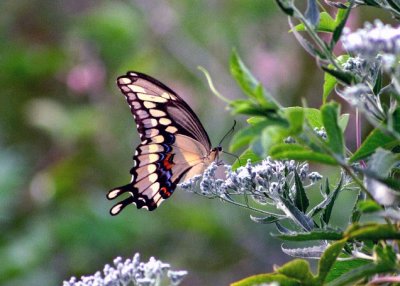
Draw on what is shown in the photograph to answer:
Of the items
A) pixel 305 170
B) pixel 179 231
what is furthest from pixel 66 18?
pixel 305 170

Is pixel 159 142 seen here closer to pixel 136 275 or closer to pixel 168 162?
pixel 168 162

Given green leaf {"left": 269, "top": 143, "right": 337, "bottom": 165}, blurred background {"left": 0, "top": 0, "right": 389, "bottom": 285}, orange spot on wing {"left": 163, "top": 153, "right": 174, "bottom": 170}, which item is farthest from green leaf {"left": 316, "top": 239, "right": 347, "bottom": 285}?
blurred background {"left": 0, "top": 0, "right": 389, "bottom": 285}

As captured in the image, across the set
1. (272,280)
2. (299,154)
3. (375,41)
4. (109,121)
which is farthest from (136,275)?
(109,121)

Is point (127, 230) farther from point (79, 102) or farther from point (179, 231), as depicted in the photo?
point (79, 102)

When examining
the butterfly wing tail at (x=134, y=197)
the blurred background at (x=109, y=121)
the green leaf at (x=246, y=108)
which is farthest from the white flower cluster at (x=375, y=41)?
the blurred background at (x=109, y=121)

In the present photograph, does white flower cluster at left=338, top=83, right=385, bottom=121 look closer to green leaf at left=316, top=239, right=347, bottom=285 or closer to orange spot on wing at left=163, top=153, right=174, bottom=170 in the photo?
green leaf at left=316, top=239, right=347, bottom=285

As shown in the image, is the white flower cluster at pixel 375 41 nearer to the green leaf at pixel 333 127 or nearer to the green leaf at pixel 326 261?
the green leaf at pixel 333 127
